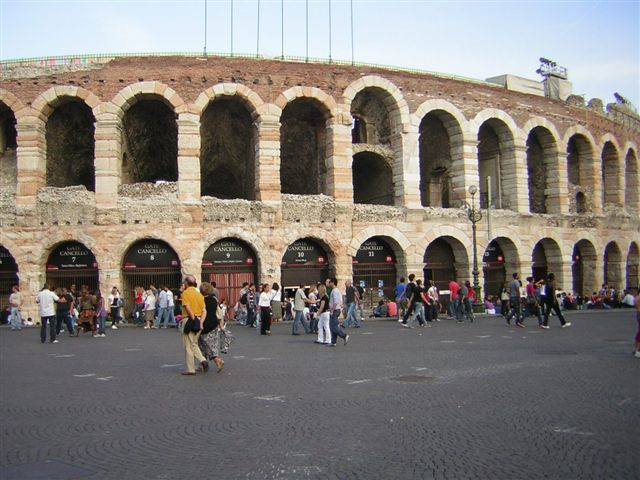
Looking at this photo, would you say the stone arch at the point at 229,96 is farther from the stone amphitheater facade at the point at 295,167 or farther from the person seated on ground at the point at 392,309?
the person seated on ground at the point at 392,309

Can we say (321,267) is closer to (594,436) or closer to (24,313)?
(24,313)

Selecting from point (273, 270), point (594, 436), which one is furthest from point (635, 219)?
point (594, 436)

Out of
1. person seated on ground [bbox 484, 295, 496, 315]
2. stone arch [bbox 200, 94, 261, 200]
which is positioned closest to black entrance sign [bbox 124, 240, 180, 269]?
stone arch [bbox 200, 94, 261, 200]

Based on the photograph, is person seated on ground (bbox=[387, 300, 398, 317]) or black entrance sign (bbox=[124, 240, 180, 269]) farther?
person seated on ground (bbox=[387, 300, 398, 317])

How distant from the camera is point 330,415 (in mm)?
7066

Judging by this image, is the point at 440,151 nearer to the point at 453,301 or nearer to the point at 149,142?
the point at 453,301

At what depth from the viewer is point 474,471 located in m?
5.02

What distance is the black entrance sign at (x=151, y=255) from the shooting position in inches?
940

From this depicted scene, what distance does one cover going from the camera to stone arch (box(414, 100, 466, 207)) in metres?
27.9

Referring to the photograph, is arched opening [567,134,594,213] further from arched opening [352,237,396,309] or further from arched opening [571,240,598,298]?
arched opening [352,237,396,309]

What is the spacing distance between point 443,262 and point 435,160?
5.89 m

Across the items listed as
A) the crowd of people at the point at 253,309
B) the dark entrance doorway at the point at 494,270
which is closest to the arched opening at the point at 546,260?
the dark entrance doorway at the point at 494,270

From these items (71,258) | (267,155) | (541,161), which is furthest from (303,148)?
(541,161)

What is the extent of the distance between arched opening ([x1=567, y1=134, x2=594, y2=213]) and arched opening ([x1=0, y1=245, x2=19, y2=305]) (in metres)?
26.9
